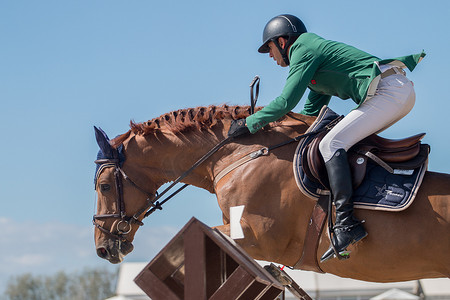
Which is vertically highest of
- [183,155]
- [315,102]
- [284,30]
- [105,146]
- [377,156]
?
[105,146]

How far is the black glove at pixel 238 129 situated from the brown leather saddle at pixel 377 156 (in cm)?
71

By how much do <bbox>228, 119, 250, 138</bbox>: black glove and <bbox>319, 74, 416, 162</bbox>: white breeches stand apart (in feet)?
2.84

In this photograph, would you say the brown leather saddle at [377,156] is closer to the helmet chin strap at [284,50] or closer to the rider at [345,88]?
the rider at [345,88]

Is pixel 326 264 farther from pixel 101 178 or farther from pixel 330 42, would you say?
pixel 101 178

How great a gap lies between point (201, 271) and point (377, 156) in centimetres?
259

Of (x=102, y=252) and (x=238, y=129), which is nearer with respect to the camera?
(x=238, y=129)

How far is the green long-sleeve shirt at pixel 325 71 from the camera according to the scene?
5.97 m

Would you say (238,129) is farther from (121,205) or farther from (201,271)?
(201,271)

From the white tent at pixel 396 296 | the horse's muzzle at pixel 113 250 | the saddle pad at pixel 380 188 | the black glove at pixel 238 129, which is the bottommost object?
the white tent at pixel 396 296

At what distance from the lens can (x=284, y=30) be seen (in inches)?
253

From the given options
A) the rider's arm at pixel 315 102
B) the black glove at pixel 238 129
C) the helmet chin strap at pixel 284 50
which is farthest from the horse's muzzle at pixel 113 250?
the helmet chin strap at pixel 284 50

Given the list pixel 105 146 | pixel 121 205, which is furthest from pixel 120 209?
pixel 105 146

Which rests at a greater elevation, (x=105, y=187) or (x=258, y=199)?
(x=105, y=187)

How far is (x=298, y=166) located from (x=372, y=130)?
771 mm
